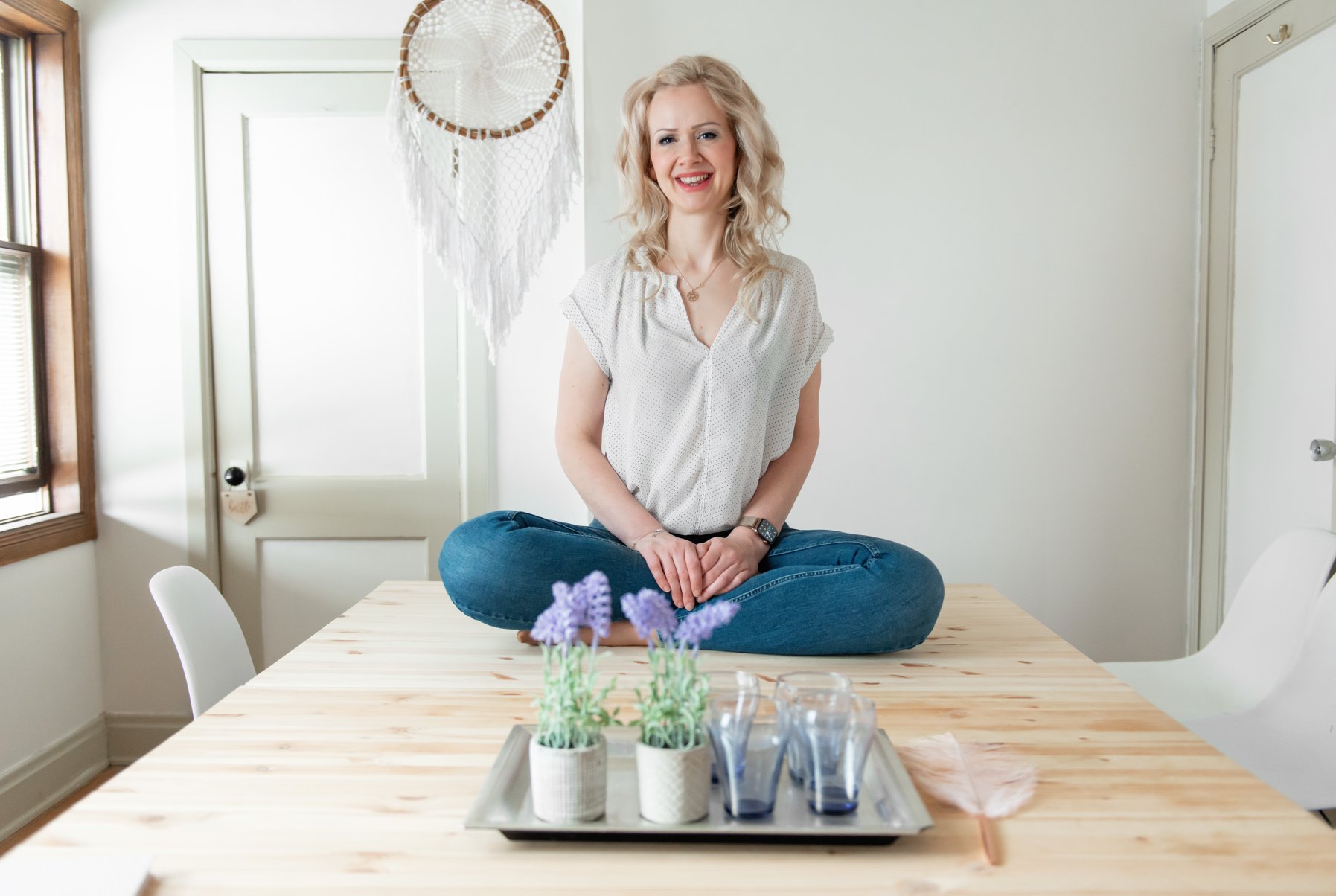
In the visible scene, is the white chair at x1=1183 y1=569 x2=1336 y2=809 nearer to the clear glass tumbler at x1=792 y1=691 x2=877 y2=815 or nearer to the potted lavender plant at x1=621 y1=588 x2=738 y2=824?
the clear glass tumbler at x1=792 y1=691 x2=877 y2=815

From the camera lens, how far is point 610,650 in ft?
5.41

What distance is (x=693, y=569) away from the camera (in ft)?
5.49

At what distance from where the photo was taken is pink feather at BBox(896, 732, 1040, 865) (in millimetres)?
978

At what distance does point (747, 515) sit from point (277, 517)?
1799 millimetres

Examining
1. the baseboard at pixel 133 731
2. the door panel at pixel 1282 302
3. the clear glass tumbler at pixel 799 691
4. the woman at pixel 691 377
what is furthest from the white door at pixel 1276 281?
the baseboard at pixel 133 731

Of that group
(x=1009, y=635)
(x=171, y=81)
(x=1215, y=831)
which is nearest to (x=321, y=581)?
(x=171, y=81)

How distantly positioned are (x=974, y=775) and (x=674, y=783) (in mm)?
351

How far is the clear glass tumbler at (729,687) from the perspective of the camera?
0.93 m

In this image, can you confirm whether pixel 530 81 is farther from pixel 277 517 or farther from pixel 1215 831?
pixel 277 517

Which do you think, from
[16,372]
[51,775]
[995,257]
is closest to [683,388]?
[995,257]

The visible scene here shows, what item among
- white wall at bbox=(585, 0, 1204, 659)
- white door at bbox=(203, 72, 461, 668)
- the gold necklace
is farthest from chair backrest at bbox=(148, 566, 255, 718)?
white wall at bbox=(585, 0, 1204, 659)

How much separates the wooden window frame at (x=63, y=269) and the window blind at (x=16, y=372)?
0.18ft

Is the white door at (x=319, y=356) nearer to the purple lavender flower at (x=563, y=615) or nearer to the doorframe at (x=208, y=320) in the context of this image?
the doorframe at (x=208, y=320)

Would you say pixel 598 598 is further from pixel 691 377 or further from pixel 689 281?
pixel 689 281
